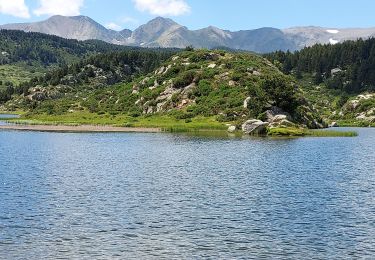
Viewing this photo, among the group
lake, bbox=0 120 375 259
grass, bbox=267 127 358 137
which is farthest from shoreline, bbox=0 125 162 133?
lake, bbox=0 120 375 259

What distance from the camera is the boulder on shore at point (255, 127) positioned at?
15262 centimetres

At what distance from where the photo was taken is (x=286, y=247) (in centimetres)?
3716

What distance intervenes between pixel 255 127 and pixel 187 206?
105 metres

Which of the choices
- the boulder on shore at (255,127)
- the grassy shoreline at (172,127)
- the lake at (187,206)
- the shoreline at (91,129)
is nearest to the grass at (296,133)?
the grassy shoreline at (172,127)

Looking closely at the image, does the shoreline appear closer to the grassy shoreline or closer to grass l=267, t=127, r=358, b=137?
the grassy shoreline

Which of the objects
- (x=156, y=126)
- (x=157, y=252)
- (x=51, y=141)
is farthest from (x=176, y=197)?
(x=156, y=126)

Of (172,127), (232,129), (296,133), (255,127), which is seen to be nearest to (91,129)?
(172,127)

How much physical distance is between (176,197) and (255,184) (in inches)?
517

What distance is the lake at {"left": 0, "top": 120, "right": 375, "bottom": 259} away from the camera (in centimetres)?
3709

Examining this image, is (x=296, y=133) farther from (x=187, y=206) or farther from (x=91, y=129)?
(x=187, y=206)

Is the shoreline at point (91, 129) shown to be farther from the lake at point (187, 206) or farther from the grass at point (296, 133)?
the lake at point (187, 206)

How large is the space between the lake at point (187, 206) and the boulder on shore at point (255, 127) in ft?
185

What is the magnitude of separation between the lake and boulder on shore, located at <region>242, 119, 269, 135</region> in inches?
2217

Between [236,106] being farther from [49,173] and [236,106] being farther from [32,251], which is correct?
[32,251]
